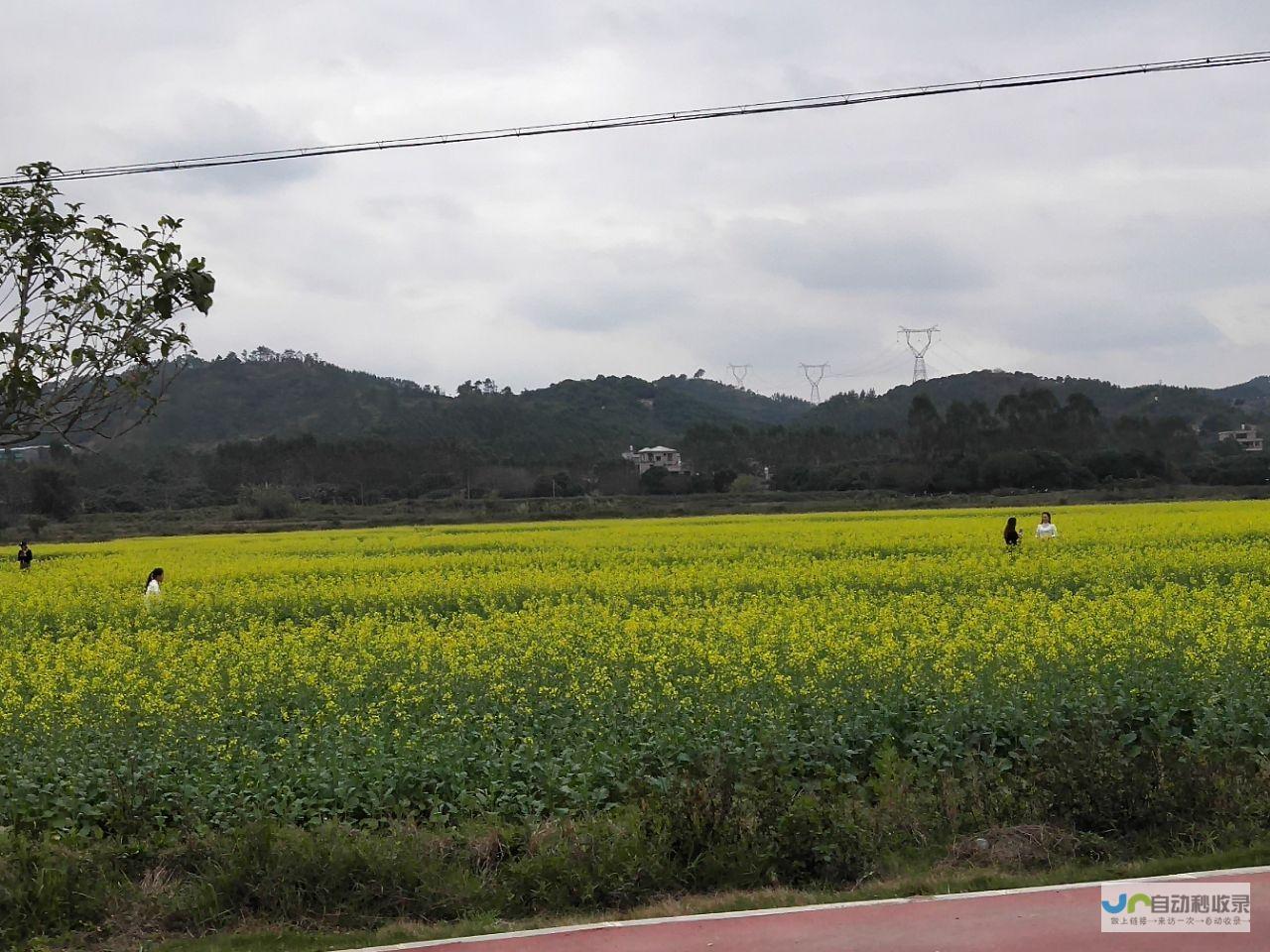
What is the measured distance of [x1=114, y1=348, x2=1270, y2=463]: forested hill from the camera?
95062 mm

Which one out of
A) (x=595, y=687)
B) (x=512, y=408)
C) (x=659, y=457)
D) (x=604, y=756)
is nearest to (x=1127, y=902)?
(x=604, y=756)

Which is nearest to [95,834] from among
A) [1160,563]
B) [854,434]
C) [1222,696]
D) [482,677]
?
[482,677]

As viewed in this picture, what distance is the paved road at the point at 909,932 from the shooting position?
5238 millimetres

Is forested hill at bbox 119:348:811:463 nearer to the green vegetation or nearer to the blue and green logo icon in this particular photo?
the green vegetation

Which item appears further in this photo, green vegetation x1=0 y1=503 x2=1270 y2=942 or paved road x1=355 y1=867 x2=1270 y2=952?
green vegetation x1=0 y1=503 x2=1270 y2=942

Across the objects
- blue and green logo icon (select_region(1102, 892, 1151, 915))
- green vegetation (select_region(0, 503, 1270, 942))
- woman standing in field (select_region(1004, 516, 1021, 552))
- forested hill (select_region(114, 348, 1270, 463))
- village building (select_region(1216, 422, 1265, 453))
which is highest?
forested hill (select_region(114, 348, 1270, 463))

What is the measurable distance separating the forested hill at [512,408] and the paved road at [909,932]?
79.2m

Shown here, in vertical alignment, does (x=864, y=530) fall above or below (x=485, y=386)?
below

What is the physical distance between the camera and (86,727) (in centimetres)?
902

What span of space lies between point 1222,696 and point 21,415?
818 cm

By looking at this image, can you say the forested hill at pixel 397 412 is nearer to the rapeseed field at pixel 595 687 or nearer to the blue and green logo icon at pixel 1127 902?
the rapeseed field at pixel 595 687

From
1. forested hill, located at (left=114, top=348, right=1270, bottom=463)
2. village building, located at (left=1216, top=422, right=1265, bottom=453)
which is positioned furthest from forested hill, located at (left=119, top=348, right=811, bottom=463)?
village building, located at (left=1216, top=422, right=1265, bottom=453)

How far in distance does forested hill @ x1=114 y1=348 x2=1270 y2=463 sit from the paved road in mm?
79187

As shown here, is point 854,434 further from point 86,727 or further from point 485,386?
point 86,727
